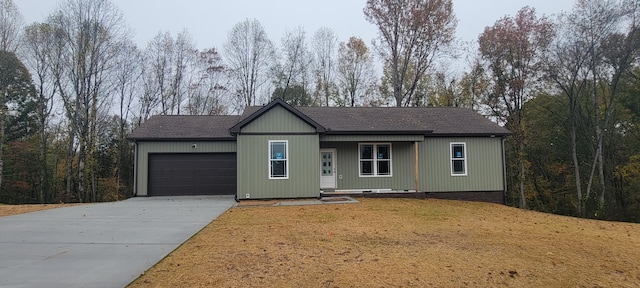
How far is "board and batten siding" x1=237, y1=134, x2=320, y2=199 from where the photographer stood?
1339cm

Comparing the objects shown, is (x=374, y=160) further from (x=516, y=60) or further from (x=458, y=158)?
(x=516, y=60)

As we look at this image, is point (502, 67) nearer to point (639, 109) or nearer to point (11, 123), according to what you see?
point (639, 109)

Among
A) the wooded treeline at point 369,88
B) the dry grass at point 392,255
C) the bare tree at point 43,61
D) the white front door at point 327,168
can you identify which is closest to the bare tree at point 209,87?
the wooded treeline at point 369,88

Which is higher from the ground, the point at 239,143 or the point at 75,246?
the point at 239,143

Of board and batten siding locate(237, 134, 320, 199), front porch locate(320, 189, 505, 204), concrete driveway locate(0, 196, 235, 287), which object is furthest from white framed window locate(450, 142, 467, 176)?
concrete driveway locate(0, 196, 235, 287)

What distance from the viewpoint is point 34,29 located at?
20625 mm

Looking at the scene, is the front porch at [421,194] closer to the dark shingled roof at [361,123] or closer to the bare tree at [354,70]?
the dark shingled roof at [361,123]

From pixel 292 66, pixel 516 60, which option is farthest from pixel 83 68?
pixel 516 60

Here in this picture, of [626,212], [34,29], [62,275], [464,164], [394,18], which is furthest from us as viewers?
[394,18]

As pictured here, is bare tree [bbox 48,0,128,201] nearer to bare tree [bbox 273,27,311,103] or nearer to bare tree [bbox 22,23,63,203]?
bare tree [bbox 22,23,63,203]

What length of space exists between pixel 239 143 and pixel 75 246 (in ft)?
24.7

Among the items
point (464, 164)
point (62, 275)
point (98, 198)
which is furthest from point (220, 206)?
point (98, 198)

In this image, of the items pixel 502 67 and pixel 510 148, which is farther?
pixel 510 148

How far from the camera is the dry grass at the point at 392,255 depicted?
14.9 feet
